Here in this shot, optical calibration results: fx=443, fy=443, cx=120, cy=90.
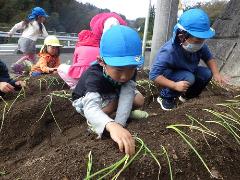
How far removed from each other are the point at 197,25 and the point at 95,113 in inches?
66.8

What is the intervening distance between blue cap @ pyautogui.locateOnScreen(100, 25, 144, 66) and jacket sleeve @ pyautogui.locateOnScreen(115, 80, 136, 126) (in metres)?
0.41

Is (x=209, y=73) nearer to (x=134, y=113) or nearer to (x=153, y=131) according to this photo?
(x=134, y=113)

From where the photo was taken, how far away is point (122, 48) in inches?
106

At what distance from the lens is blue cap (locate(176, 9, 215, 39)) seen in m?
3.95

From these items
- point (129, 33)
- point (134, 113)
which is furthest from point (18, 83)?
point (129, 33)

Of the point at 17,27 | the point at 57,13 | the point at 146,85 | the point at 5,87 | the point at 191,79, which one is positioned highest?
the point at 191,79

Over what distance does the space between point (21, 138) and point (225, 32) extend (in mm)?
4030

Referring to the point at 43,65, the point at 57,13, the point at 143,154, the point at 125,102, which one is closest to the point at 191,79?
the point at 125,102

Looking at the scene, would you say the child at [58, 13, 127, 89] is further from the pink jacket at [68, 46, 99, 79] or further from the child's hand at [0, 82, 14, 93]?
the child's hand at [0, 82, 14, 93]

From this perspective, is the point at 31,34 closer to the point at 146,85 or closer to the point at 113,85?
the point at 146,85

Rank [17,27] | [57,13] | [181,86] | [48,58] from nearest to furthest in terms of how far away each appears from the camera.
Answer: [181,86], [48,58], [17,27], [57,13]

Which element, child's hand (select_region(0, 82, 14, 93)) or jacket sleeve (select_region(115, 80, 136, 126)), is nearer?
jacket sleeve (select_region(115, 80, 136, 126))

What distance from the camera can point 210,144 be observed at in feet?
8.47

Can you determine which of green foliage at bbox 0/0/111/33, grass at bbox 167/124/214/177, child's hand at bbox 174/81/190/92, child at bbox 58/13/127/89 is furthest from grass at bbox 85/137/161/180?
green foliage at bbox 0/0/111/33
